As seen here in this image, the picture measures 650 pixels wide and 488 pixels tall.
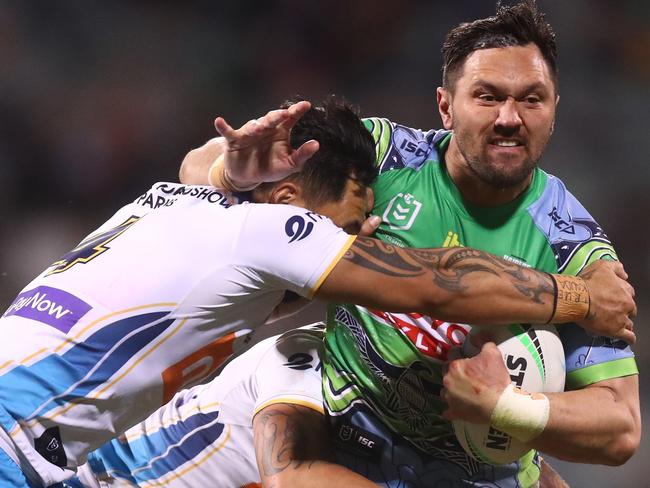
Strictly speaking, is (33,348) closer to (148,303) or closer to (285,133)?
(148,303)

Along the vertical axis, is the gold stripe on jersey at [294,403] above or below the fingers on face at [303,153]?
below

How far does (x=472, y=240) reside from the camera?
354 cm

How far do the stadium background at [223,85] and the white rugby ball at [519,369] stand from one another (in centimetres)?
354

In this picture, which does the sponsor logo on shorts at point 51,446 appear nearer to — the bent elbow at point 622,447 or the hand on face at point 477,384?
the hand on face at point 477,384

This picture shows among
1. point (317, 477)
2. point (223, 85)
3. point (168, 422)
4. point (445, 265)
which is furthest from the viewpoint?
point (223, 85)

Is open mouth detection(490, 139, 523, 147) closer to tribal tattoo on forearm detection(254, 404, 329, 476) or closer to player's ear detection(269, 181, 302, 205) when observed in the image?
player's ear detection(269, 181, 302, 205)

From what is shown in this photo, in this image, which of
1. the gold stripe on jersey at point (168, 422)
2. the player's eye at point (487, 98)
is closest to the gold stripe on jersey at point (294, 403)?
the gold stripe on jersey at point (168, 422)

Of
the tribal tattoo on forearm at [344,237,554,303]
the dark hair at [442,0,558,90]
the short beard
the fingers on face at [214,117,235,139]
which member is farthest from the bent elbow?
the fingers on face at [214,117,235,139]

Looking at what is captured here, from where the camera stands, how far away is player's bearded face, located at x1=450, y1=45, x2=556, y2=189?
3.43m

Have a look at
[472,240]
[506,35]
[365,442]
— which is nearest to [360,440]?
[365,442]

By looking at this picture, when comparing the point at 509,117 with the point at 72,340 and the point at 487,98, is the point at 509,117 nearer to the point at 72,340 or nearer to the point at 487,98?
the point at 487,98

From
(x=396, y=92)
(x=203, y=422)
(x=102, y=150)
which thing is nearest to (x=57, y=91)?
(x=102, y=150)

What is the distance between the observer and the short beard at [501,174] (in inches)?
136

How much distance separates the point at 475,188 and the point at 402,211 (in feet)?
0.94
